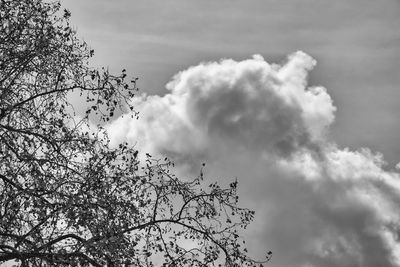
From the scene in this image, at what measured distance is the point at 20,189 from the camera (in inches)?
647

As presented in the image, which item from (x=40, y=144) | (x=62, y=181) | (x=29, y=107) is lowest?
(x=62, y=181)

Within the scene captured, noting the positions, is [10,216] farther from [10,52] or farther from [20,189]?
[10,52]

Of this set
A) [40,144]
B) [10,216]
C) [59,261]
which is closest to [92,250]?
[59,261]

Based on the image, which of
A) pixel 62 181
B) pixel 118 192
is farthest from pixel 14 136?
pixel 118 192

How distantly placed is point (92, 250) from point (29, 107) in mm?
5040

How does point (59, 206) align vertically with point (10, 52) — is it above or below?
below

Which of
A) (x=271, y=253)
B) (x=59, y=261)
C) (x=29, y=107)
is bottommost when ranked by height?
(x=59, y=261)

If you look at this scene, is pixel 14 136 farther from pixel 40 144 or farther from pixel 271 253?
pixel 271 253

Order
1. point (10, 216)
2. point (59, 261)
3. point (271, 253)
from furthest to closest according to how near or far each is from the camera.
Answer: point (271, 253)
point (10, 216)
point (59, 261)

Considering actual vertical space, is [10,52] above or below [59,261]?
above

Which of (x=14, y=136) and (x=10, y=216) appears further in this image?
(x=14, y=136)

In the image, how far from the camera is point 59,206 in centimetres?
1702

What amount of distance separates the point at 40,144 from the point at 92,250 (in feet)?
11.6

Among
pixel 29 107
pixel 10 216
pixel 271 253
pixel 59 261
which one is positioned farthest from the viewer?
pixel 29 107
